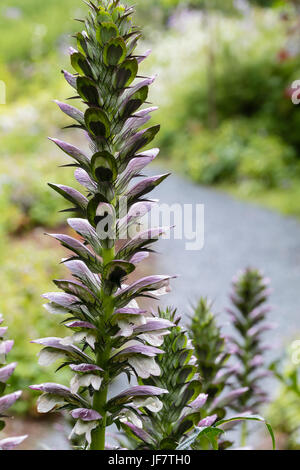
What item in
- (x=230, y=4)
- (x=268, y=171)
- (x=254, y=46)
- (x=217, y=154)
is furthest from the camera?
(x=230, y=4)

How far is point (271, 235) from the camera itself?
7.31 metres

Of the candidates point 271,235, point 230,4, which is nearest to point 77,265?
point 271,235

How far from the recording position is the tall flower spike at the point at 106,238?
541mm

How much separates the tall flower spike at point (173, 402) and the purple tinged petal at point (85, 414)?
0.05 metres

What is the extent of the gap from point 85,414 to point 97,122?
0.28 meters

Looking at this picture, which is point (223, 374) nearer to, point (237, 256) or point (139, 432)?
point (139, 432)

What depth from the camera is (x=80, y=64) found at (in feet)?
1.80

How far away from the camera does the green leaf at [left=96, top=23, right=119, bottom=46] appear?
0.54 m

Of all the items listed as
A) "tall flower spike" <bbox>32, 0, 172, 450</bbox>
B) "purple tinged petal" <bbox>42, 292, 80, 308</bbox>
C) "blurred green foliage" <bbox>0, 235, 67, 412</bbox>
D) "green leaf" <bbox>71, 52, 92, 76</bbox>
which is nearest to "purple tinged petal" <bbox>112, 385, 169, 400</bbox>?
"tall flower spike" <bbox>32, 0, 172, 450</bbox>

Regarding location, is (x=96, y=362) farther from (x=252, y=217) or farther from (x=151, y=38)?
(x=151, y=38)

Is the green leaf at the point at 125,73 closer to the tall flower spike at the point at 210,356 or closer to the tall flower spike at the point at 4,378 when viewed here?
the tall flower spike at the point at 4,378

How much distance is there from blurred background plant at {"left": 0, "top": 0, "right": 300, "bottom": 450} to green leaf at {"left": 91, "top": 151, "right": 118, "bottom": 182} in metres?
3.18

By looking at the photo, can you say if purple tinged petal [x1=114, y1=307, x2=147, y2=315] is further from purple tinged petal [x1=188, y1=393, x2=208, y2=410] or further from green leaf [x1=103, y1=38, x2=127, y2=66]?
green leaf [x1=103, y1=38, x2=127, y2=66]

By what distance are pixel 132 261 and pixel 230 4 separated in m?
14.7
